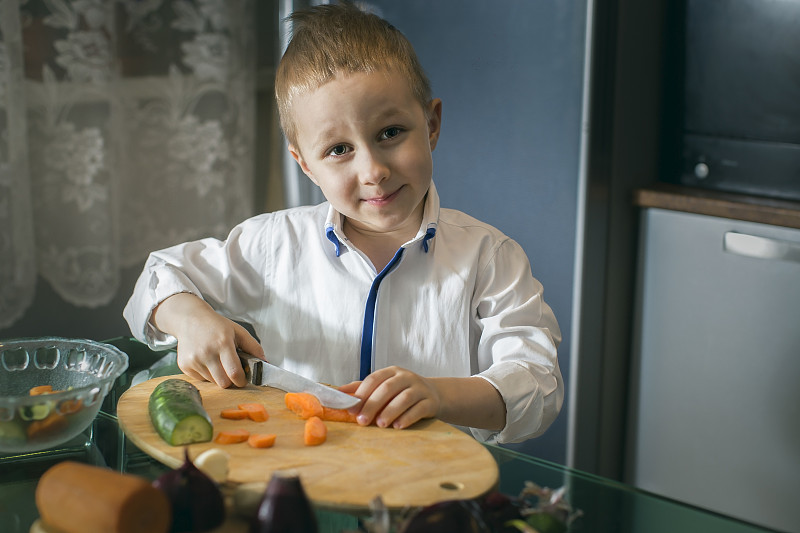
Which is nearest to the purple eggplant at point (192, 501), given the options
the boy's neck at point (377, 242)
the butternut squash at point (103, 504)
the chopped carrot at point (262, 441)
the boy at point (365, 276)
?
the butternut squash at point (103, 504)

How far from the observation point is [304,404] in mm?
955

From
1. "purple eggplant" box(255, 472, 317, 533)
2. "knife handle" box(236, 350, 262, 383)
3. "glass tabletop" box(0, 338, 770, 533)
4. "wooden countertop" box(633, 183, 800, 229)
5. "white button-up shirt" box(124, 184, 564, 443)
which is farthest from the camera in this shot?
"wooden countertop" box(633, 183, 800, 229)

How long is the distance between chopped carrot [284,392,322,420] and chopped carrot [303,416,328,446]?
4cm

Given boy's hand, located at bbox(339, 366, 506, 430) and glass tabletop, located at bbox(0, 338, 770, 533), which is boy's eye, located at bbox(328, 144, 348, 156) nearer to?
boy's hand, located at bbox(339, 366, 506, 430)

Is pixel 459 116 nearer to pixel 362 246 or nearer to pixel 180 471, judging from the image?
pixel 362 246

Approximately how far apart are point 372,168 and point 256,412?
37 centimetres

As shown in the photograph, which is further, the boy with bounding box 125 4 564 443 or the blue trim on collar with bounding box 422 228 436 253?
the blue trim on collar with bounding box 422 228 436 253

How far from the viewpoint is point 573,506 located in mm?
771

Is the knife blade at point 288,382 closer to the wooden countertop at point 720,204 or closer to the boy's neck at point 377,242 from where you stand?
the boy's neck at point 377,242

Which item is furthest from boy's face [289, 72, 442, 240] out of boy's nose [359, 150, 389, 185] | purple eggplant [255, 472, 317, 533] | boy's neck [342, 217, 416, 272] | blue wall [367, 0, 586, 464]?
blue wall [367, 0, 586, 464]

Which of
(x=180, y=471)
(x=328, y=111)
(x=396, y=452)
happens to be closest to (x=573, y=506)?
(x=396, y=452)

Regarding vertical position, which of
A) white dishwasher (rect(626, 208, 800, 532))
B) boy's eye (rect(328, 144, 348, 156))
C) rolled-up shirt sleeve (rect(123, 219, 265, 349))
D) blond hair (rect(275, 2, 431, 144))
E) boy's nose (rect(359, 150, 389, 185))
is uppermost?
blond hair (rect(275, 2, 431, 144))

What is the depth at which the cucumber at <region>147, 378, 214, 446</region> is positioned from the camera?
34.1 inches

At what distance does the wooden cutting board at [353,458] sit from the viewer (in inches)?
30.3
